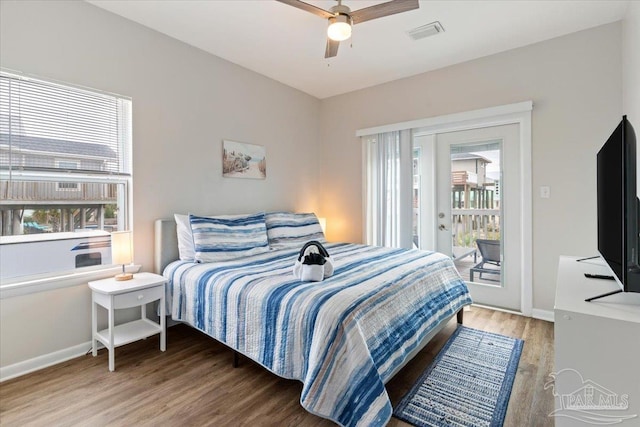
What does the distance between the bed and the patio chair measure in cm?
87

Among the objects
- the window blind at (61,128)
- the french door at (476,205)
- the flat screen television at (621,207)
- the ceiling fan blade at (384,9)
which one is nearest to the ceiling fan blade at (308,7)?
the ceiling fan blade at (384,9)

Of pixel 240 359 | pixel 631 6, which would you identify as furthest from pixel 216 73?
pixel 631 6

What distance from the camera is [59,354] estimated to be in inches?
90.5

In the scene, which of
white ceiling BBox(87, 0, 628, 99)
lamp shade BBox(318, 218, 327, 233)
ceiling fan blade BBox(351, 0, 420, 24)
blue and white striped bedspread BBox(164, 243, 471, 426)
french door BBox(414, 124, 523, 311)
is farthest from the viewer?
lamp shade BBox(318, 218, 327, 233)

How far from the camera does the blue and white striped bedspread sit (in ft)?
5.05

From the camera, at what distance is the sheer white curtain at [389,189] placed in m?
3.83

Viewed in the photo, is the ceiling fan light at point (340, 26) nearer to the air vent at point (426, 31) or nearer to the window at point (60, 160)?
the air vent at point (426, 31)

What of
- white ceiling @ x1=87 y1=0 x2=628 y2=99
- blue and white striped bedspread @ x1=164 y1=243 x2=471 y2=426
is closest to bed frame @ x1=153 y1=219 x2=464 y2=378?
blue and white striped bedspread @ x1=164 y1=243 x2=471 y2=426

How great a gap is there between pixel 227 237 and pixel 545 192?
9.94 feet

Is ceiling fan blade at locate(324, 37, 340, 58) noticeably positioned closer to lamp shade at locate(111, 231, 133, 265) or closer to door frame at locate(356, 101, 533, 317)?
door frame at locate(356, 101, 533, 317)

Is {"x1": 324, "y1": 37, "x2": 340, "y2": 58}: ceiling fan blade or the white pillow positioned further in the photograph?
the white pillow

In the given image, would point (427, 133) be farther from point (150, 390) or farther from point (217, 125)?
point (150, 390)

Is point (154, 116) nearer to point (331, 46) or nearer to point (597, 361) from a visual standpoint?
point (331, 46)

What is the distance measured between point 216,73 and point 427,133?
2453 mm
